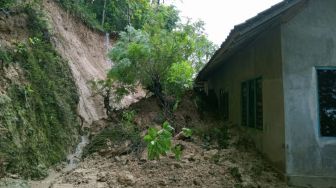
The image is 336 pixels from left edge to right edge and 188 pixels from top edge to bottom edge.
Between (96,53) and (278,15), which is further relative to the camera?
(96,53)

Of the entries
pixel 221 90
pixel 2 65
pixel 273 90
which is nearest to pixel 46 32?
pixel 2 65

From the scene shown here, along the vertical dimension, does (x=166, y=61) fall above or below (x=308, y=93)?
above

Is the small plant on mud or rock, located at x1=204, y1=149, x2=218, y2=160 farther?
rock, located at x1=204, y1=149, x2=218, y2=160

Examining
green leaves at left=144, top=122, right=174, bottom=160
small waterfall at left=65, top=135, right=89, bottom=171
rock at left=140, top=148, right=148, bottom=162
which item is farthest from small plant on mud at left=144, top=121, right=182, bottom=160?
small waterfall at left=65, top=135, right=89, bottom=171

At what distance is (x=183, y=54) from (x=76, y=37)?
22.8ft

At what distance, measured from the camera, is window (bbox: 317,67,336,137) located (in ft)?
23.0

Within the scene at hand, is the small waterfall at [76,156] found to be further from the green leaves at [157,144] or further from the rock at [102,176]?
the green leaves at [157,144]

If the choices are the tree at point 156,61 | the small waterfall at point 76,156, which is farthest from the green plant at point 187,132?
the tree at point 156,61

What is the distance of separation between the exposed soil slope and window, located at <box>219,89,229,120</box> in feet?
17.0

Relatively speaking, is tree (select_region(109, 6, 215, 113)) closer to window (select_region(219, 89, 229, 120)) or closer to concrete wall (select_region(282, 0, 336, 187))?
window (select_region(219, 89, 229, 120))

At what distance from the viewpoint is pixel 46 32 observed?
41.2 feet

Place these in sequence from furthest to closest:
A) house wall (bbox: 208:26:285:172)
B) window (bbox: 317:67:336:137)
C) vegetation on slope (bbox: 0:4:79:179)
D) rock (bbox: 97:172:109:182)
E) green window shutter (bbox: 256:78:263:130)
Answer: green window shutter (bbox: 256:78:263:130), vegetation on slope (bbox: 0:4:79:179), house wall (bbox: 208:26:285:172), rock (bbox: 97:172:109:182), window (bbox: 317:67:336:137)

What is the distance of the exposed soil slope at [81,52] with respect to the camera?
46.1 ft

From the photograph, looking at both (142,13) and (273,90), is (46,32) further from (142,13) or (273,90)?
(142,13)
